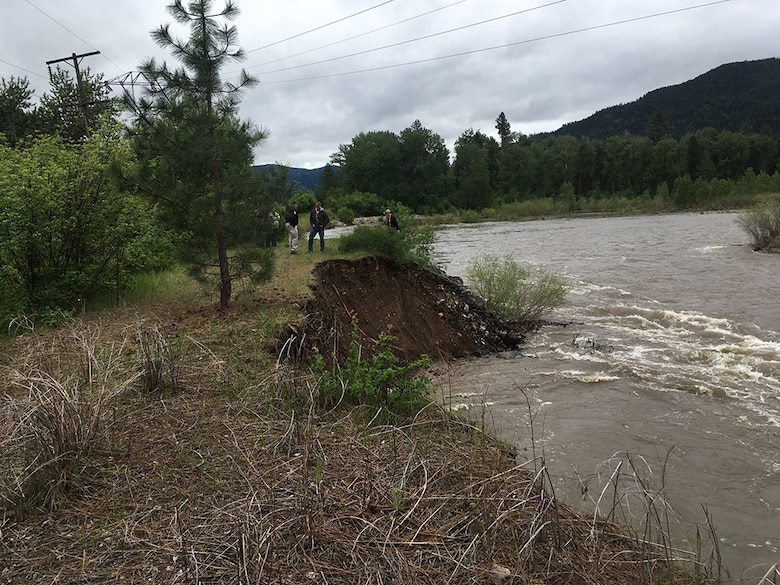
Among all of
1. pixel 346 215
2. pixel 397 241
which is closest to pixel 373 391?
pixel 397 241

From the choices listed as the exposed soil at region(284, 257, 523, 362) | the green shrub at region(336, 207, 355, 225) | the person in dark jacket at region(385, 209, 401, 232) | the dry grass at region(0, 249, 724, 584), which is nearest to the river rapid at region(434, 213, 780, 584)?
the dry grass at region(0, 249, 724, 584)

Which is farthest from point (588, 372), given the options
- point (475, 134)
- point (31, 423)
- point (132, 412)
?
point (475, 134)

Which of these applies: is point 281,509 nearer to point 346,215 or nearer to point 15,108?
point 15,108

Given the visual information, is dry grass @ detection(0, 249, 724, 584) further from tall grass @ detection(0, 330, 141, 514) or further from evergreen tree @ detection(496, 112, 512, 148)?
evergreen tree @ detection(496, 112, 512, 148)

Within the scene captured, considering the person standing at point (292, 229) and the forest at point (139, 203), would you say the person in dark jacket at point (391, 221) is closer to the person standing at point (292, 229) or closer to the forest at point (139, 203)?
the person standing at point (292, 229)

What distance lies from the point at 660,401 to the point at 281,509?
26.0 ft

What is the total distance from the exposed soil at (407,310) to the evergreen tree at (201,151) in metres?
2.17

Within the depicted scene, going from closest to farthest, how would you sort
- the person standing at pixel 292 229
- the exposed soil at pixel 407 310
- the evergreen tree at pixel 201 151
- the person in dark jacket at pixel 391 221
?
the evergreen tree at pixel 201 151, the exposed soil at pixel 407 310, the person in dark jacket at pixel 391 221, the person standing at pixel 292 229

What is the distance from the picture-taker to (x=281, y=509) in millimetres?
3619

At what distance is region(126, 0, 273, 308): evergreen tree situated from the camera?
881 cm

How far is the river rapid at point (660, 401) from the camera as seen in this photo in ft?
18.8

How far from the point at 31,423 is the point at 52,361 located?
8.93ft

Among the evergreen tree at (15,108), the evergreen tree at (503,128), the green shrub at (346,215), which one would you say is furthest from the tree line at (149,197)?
the evergreen tree at (503,128)

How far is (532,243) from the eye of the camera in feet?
128
